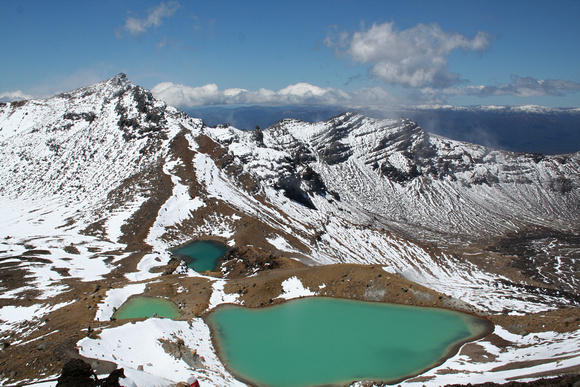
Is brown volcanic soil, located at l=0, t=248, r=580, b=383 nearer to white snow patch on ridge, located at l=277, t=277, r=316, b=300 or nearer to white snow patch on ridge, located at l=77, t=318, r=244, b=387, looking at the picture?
white snow patch on ridge, located at l=277, t=277, r=316, b=300

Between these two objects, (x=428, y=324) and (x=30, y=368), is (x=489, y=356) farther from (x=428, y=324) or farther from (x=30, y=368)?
(x=30, y=368)

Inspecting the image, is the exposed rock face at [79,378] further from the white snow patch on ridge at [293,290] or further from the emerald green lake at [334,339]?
the white snow patch on ridge at [293,290]

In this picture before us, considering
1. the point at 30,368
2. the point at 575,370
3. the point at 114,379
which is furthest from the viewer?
the point at 30,368

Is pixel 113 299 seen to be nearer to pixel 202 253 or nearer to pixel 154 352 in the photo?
pixel 154 352

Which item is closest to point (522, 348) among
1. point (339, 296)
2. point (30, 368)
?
point (339, 296)

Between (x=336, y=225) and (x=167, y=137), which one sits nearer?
(x=336, y=225)

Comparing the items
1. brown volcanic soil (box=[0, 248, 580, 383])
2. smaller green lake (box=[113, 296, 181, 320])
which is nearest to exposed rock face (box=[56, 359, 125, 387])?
brown volcanic soil (box=[0, 248, 580, 383])

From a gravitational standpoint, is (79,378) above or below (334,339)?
above

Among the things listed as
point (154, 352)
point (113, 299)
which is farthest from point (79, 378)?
point (113, 299)
